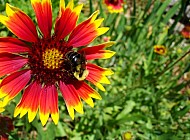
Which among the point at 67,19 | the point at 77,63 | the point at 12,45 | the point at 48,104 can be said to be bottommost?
the point at 48,104

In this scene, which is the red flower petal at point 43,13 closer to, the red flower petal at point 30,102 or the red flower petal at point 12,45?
the red flower petal at point 12,45

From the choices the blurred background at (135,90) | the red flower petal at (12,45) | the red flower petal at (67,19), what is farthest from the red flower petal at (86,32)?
the blurred background at (135,90)

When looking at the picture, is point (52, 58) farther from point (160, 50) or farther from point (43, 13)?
point (160, 50)

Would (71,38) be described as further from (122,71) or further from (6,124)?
(122,71)

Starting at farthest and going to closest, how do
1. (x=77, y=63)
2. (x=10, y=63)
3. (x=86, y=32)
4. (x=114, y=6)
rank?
(x=114, y=6), (x=86, y=32), (x=10, y=63), (x=77, y=63)

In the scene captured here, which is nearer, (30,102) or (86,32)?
(30,102)

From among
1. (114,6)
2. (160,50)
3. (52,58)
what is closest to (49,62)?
(52,58)

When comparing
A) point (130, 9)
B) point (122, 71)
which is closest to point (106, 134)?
point (122, 71)
